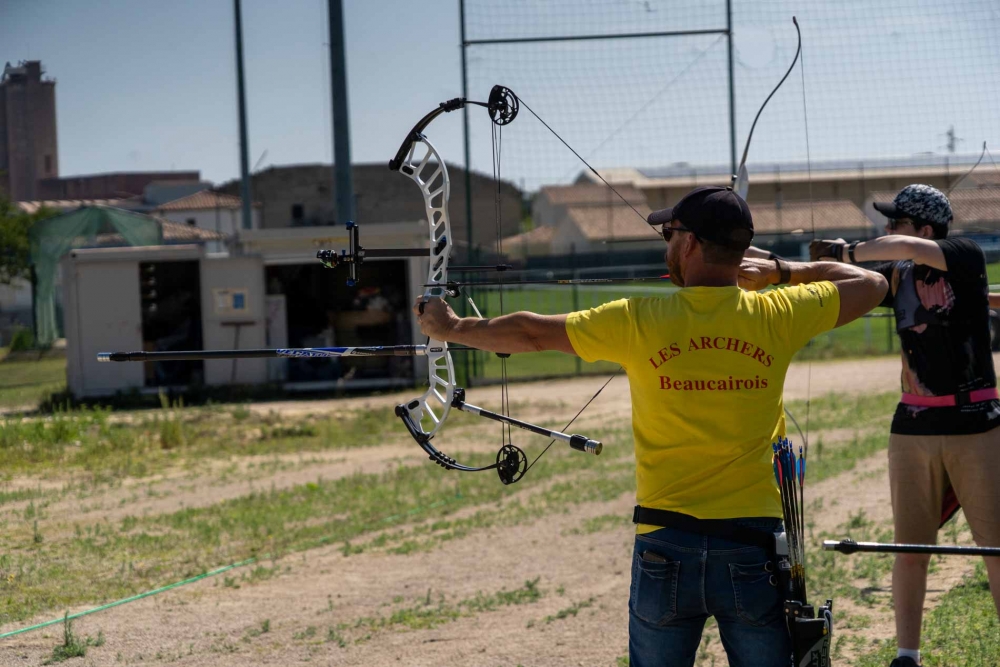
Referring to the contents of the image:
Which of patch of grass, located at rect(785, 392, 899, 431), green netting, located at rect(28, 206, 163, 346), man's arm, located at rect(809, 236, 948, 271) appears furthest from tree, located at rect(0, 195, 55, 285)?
man's arm, located at rect(809, 236, 948, 271)

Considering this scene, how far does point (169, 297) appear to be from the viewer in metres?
21.5

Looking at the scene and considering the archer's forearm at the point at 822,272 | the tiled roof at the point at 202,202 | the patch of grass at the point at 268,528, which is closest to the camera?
the archer's forearm at the point at 822,272

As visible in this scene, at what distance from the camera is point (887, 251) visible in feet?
13.1

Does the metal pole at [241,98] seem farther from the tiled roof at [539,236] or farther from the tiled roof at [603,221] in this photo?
the tiled roof at [539,236]

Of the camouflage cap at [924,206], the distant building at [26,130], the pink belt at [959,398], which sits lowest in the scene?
the pink belt at [959,398]

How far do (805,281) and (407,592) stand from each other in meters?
3.82

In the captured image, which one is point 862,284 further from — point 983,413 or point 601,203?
point 601,203

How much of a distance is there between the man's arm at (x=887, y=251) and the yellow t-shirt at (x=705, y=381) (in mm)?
1072

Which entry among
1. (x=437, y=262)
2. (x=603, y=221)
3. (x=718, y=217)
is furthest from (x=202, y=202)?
(x=718, y=217)

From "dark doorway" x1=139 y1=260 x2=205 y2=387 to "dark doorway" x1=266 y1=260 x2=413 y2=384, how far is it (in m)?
1.86

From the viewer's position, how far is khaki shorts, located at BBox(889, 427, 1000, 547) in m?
4.20

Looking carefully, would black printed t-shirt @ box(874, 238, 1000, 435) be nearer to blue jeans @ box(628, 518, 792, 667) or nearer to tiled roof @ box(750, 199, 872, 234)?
blue jeans @ box(628, 518, 792, 667)

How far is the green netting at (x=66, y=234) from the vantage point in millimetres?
27734

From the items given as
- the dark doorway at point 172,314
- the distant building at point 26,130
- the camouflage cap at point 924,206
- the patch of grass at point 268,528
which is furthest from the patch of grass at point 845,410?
the distant building at point 26,130
